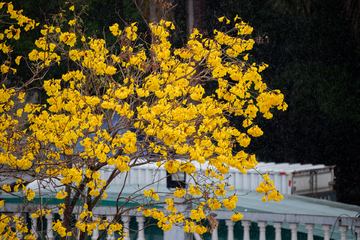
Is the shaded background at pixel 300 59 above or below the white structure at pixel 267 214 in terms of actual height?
above

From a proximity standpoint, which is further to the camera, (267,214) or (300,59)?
(300,59)

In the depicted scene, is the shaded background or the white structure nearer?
the white structure

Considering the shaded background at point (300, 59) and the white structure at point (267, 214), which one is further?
the shaded background at point (300, 59)

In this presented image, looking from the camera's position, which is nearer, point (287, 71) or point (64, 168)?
point (64, 168)

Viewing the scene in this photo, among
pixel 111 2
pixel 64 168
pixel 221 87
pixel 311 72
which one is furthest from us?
pixel 111 2

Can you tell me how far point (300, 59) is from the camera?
44.5 feet

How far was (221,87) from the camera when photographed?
3.69m

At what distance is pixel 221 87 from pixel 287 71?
32.3 feet

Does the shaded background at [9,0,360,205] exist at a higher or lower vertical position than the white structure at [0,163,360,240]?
higher

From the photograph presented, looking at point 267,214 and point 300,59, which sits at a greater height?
point 300,59

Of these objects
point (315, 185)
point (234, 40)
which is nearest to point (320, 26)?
point (315, 185)

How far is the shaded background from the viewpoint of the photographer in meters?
12.1

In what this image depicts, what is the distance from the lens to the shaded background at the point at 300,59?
477 inches

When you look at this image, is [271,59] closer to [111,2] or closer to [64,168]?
[111,2]
